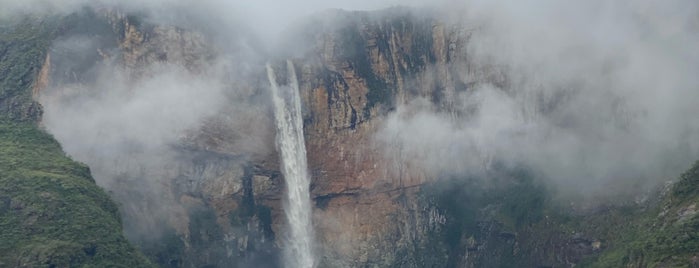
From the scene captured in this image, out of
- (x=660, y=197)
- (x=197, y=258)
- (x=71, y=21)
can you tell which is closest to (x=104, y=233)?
(x=197, y=258)

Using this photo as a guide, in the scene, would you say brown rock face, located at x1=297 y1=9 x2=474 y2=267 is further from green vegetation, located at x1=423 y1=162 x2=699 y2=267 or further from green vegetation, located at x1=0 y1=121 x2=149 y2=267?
green vegetation, located at x1=0 y1=121 x2=149 y2=267

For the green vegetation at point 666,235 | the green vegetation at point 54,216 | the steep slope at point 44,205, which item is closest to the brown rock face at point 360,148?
the green vegetation at point 666,235

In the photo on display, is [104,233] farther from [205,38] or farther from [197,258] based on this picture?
[205,38]

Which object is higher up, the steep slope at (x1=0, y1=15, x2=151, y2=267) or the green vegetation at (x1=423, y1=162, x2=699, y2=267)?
the steep slope at (x1=0, y1=15, x2=151, y2=267)

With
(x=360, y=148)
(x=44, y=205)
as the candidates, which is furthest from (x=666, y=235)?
(x=44, y=205)

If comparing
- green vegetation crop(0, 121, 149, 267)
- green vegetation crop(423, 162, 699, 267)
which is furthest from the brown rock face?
green vegetation crop(0, 121, 149, 267)

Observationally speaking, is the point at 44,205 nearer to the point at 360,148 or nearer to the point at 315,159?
the point at 315,159

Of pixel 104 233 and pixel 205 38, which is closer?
pixel 104 233
